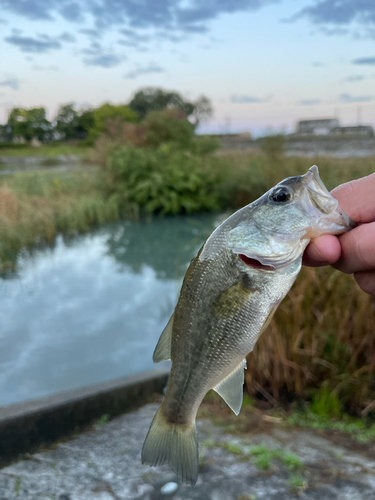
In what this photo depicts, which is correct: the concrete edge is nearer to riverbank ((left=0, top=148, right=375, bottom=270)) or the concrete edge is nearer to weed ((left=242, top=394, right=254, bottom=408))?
weed ((left=242, top=394, right=254, bottom=408))

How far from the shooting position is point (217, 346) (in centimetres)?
146

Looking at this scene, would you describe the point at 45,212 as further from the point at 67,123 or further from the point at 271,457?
the point at 67,123

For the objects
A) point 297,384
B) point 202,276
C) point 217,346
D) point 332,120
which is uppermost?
point 332,120

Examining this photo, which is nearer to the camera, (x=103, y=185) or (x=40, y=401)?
(x=40, y=401)

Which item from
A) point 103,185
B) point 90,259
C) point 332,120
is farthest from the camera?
point 332,120

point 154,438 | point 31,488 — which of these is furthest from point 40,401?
point 154,438

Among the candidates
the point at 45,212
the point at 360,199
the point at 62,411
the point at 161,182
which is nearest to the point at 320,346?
the point at 62,411

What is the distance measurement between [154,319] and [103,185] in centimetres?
1111

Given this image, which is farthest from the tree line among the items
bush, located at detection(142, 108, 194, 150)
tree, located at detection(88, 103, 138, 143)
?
bush, located at detection(142, 108, 194, 150)

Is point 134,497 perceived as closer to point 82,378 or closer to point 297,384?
point 297,384

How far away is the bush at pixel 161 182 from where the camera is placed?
15797mm

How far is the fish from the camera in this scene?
1.37 meters

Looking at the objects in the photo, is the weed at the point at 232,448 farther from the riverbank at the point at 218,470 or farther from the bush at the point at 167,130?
the bush at the point at 167,130

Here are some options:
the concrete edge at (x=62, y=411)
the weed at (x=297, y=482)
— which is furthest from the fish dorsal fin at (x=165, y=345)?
the concrete edge at (x=62, y=411)
